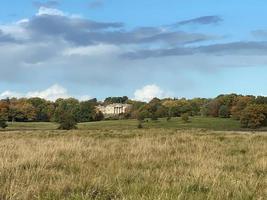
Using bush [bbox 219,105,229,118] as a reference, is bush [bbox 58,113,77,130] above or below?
below

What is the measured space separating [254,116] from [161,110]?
38.5m

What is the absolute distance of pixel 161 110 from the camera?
536 ft

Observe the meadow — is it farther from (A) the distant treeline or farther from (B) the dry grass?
(A) the distant treeline

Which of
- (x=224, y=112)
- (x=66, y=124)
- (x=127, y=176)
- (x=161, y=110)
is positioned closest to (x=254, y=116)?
(x=224, y=112)

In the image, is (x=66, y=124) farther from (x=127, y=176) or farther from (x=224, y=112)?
(x=127, y=176)

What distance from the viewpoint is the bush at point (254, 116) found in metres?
130

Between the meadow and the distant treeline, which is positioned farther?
the distant treeline

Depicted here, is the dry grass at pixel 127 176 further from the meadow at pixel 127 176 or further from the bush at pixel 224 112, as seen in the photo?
the bush at pixel 224 112

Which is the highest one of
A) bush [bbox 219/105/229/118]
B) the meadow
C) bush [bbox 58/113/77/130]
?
bush [bbox 219/105/229/118]

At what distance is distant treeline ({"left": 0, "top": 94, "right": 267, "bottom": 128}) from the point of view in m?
135

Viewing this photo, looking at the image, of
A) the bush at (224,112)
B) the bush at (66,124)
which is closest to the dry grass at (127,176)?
the bush at (66,124)

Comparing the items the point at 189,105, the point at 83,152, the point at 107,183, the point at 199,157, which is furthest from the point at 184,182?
the point at 189,105

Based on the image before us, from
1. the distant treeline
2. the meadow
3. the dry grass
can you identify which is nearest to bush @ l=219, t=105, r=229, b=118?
the distant treeline

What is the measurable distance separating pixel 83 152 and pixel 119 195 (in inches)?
248
